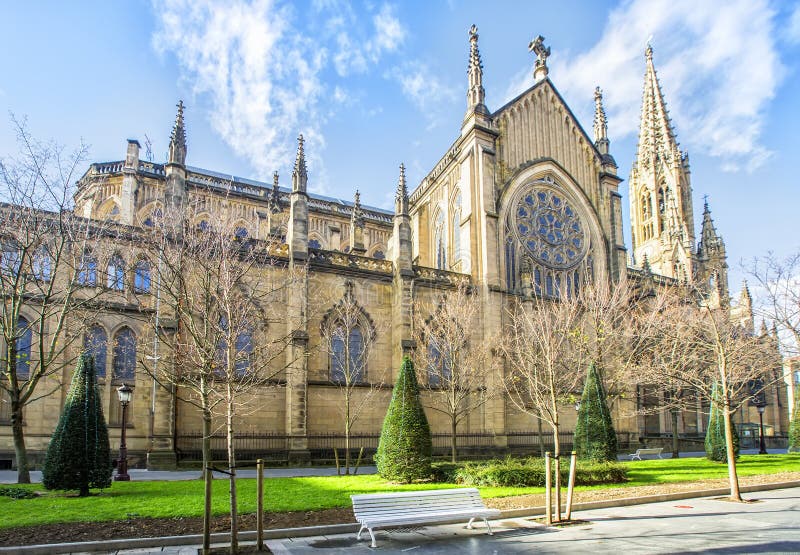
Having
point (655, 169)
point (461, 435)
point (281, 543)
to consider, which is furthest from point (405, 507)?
point (655, 169)

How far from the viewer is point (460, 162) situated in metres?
34.9

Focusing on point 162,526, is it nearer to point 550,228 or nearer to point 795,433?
point 550,228

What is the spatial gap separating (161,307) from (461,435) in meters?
15.6

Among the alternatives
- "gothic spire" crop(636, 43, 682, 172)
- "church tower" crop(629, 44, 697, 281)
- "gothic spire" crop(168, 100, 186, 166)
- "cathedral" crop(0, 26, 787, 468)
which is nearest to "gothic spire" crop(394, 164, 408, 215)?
"cathedral" crop(0, 26, 787, 468)

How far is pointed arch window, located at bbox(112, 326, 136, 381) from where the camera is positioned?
23609mm

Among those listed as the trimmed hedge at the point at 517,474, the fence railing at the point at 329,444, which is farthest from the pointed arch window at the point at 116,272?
the trimmed hedge at the point at 517,474

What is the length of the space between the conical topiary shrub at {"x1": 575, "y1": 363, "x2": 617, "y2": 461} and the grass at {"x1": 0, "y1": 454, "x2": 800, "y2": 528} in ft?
4.53

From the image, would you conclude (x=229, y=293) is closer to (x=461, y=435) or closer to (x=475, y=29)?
(x=461, y=435)

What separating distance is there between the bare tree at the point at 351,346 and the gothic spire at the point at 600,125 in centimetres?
2233

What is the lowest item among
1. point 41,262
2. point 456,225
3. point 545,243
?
point 41,262

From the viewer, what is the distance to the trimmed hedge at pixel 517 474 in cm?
1630

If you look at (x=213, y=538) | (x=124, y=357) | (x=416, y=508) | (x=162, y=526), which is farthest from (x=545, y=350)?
(x=124, y=357)

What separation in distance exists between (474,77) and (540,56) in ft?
22.4

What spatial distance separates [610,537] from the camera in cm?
1016
